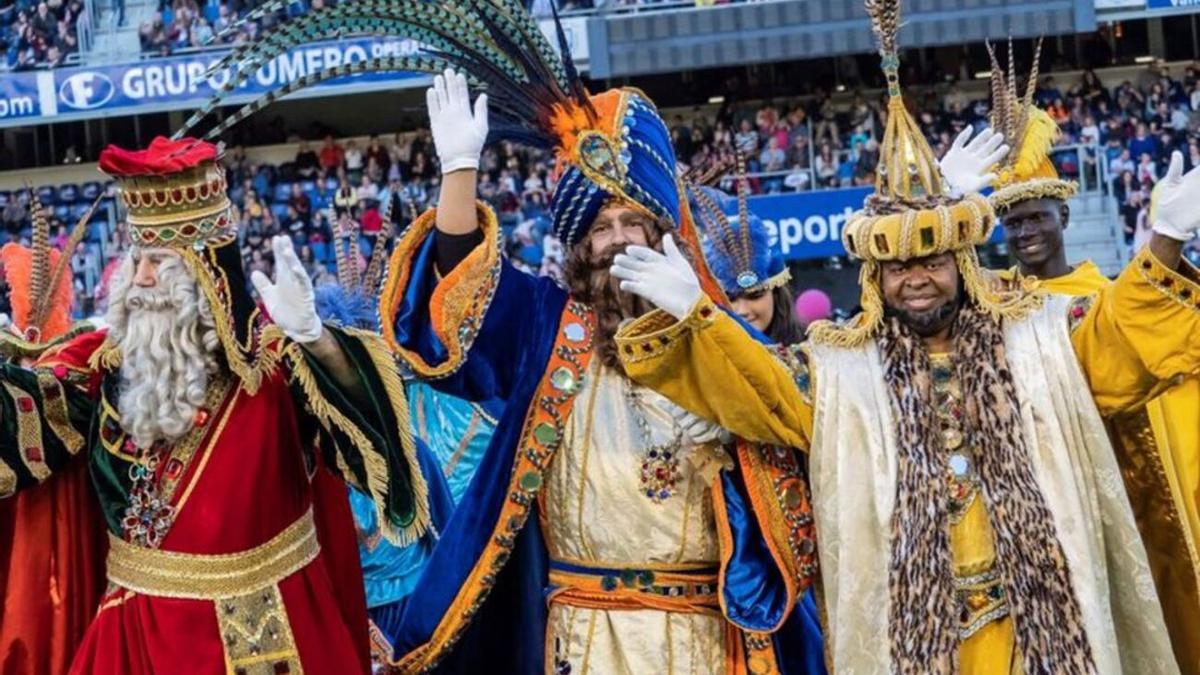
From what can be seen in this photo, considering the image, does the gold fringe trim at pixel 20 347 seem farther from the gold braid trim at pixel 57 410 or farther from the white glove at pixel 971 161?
the white glove at pixel 971 161

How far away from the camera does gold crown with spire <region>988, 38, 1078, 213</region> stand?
6.68 metres

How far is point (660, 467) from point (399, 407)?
71cm

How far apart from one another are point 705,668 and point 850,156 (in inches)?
695

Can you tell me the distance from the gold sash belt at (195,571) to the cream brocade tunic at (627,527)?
0.74 meters

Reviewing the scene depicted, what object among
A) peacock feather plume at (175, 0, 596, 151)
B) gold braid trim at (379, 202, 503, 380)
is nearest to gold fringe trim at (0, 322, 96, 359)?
peacock feather plume at (175, 0, 596, 151)

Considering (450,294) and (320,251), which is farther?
(320,251)

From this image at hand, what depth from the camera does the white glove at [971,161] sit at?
17.1 ft

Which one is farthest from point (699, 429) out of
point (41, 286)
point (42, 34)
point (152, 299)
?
point (42, 34)

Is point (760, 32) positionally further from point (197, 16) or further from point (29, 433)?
point (29, 433)

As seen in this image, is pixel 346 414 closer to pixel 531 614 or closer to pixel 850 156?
pixel 531 614

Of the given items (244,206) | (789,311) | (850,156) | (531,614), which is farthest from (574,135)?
(244,206)

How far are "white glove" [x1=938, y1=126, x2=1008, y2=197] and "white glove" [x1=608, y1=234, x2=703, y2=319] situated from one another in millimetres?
824

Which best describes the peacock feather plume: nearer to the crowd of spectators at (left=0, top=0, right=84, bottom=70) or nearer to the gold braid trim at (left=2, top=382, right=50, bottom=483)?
the gold braid trim at (left=2, top=382, right=50, bottom=483)

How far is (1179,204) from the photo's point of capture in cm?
457
